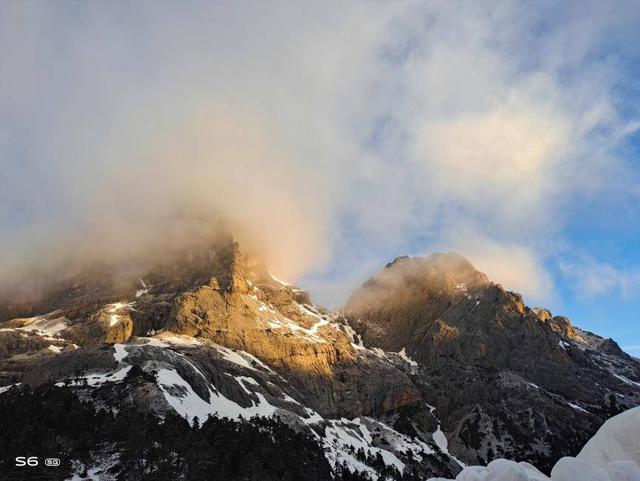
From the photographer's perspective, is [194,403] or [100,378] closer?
[194,403]

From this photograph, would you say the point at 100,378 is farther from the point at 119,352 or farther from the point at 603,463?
the point at 603,463

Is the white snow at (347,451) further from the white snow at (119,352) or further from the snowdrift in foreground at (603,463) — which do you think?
the snowdrift in foreground at (603,463)

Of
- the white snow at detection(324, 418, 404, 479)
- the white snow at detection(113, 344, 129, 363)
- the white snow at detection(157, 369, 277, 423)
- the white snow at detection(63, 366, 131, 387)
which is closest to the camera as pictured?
the white snow at detection(157, 369, 277, 423)

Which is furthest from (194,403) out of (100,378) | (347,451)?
(347,451)

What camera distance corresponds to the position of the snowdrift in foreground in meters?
20.4

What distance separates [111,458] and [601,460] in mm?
89655

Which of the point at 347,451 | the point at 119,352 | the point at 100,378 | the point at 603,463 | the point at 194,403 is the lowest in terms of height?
the point at 603,463

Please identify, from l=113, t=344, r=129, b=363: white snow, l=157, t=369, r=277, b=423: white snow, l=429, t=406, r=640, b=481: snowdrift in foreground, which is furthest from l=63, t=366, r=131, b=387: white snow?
l=429, t=406, r=640, b=481: snowdrift in foreground

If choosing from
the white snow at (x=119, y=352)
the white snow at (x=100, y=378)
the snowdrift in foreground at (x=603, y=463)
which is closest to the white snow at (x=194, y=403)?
the white snow at (x=100, y=378)

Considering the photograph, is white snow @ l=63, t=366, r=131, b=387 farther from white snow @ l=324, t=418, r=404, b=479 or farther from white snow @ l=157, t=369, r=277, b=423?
white snow @ l=324, t=418, r=404, b=479

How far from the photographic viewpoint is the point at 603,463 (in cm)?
2248

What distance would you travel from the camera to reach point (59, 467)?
80.2 m

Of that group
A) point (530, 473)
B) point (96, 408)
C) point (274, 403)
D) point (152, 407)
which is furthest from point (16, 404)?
point (530, 473)

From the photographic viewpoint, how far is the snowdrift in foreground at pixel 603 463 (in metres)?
20.4
